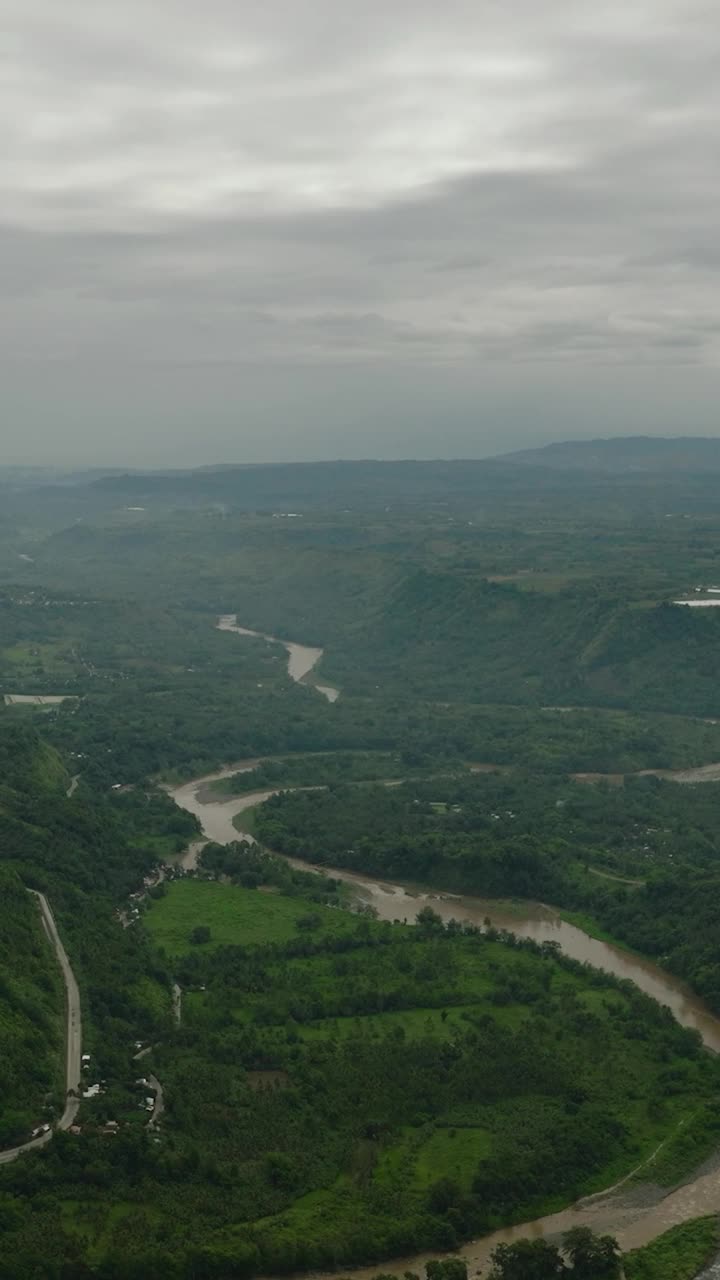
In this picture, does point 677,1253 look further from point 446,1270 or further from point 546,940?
point 546,940

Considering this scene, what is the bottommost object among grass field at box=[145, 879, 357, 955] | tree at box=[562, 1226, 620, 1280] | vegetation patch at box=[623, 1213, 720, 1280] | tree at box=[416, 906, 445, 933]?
vegetation patch at box=[623, 1213, 720, 1280]

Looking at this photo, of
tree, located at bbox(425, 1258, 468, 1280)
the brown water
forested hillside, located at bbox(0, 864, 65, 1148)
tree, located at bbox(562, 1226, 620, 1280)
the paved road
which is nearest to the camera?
tree, located at bbox(425, 1258, 468, 1280)

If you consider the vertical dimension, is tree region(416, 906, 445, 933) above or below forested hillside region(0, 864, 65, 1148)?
below

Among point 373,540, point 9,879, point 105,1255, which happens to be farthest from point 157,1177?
point 373,540

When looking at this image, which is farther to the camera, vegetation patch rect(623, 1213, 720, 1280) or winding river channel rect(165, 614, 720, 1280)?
winding river channel rect(165, 614, 720, 1280)

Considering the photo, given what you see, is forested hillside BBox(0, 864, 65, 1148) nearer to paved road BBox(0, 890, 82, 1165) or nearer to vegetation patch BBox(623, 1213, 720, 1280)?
paved road BBox(0, 890, 82, 1165)

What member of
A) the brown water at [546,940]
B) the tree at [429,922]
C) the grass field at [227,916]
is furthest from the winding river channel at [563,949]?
the grass field at [227,916]

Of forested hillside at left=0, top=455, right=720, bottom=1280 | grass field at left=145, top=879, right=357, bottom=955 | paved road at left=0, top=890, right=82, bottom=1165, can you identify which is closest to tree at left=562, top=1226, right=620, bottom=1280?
forested hillside at left=0, top=455, right=720, bottom=1280
